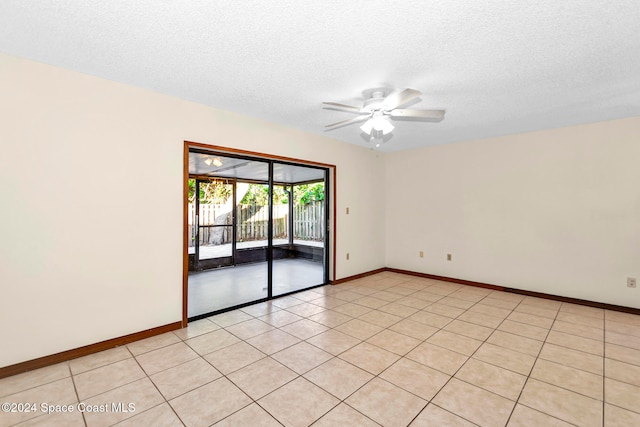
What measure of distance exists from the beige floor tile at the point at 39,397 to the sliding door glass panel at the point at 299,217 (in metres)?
2.61

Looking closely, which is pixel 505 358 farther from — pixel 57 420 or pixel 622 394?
pixel 57 420

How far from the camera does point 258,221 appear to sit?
15.8 feet

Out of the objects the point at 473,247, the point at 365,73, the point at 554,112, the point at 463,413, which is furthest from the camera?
the point at 473,247

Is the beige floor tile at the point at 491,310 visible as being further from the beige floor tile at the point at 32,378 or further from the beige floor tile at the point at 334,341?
the beige floor tile at the point at 32,378

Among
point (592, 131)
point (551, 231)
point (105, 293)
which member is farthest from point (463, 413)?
point (592, 131)

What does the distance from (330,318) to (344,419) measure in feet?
5.38

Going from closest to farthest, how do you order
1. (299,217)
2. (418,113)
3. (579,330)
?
(418,113) → (579,330) → (299,217)

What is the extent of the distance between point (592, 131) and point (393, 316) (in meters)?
3.68

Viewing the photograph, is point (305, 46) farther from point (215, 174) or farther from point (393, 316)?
point (215, 174)

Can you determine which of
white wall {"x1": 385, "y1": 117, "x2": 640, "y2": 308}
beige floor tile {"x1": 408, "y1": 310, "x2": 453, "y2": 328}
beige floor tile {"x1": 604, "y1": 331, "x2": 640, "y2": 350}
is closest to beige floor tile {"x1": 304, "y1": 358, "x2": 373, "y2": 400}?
beige floor tile {"x1": 408, "y1": 310, "x2": 453, "y2": 328}

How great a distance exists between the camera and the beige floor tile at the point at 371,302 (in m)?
3.89

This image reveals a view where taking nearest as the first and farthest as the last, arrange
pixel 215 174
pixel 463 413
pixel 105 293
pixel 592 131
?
1. pixel 463 413
2. pixel 105 293
3. pixel 592 131
4. pixel 215 174

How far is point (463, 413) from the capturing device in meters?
1.87

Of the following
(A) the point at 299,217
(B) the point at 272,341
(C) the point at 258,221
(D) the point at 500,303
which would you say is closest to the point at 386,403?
(B) the point at 272,341
